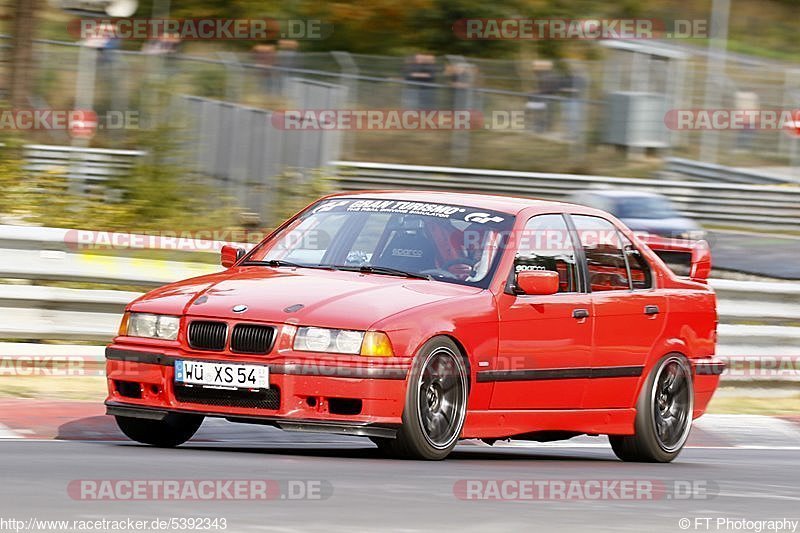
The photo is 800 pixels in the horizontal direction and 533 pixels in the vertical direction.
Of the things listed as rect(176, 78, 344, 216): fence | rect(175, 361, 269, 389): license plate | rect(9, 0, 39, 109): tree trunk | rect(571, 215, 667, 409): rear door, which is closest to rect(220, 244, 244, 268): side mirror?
rect(175, 361, 269, 389): license plate

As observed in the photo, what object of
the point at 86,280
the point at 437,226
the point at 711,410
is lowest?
the point at 711,410

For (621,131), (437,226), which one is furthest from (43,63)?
(437,226)

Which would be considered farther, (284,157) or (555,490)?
(284,157)

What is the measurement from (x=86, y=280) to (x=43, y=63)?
39.7ft

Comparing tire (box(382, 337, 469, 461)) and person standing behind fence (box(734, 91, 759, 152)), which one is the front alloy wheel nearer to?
tire (box(382, 337, 469, 461))

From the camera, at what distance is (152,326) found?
8.23 meters

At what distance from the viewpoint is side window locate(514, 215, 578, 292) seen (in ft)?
29.8

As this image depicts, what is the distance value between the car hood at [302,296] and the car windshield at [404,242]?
0.57 ft

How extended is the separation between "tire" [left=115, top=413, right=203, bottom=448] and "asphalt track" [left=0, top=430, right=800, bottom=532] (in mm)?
84

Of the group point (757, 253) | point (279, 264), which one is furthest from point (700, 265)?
point (757, 253)

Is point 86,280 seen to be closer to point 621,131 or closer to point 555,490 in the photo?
point 555,490

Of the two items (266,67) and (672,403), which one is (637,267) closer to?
(672,403)

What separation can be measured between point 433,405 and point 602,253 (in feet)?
6.92

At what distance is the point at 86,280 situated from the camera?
11953 millimetres
